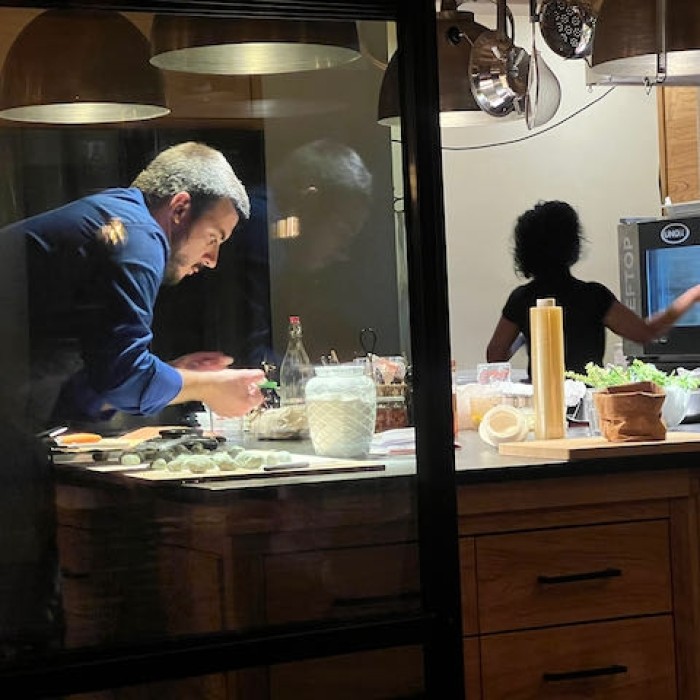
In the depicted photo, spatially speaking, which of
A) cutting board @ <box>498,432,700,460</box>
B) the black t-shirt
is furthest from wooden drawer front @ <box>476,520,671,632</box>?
the black t-shirt

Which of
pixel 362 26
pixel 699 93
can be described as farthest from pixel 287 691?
pixel 699 93

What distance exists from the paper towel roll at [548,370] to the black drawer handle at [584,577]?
291mm

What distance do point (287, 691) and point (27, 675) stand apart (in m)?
0.36

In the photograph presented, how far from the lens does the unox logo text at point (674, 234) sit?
4.01 m

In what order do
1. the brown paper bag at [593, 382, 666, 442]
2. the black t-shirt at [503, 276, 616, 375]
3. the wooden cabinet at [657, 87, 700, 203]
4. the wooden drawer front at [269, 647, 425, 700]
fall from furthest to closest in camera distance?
the wooden cabinet at [657, 87, 700, 203] < the black t-shirt at [503, 276, 616, 375] < the brown paper bag at [593, 382, 666, 442] < the wooden drawer front at [269, 647, 425, 700]

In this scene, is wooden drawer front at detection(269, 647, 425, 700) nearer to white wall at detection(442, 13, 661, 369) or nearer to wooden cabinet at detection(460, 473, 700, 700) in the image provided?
wooden cabinet at detection(460, 473, 700, 700)

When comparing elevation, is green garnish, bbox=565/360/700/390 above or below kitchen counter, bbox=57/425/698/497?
above

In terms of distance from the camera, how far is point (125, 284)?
165cm

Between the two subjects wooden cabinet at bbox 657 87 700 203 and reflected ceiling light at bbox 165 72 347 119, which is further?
wooden cabinet at bbox 657 87 700 203

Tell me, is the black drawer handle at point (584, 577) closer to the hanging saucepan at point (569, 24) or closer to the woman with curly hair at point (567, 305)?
the hanging saucepan at point (569, 24)

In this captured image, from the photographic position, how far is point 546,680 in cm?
195


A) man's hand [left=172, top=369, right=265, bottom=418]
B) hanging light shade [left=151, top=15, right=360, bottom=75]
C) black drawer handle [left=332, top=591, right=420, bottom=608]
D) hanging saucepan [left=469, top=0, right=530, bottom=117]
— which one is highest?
hanging saucepan [left=469, top=0, right=530, bottom=117]

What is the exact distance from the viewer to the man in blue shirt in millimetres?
1610


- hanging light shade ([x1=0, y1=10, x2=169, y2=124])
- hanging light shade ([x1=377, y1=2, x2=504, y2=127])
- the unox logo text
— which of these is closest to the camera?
hanging light shade ([x1=0, y1=10, x2=169, y2=124])
